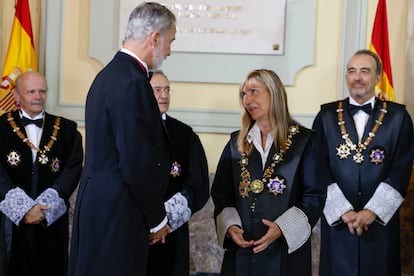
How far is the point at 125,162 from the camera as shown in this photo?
2900 mm

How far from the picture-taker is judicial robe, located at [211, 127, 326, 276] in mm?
3461

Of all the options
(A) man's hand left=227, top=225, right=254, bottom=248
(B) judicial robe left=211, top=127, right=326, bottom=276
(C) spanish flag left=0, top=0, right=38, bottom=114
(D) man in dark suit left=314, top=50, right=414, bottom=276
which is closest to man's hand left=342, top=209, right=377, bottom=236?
(D) man in dark suit left=314, top=50, right=414, bottom=276

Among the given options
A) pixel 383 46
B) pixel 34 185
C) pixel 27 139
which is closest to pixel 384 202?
pixel 383 46

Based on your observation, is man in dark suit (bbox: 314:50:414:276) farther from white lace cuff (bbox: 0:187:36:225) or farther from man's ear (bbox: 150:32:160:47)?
white lace cuff (bbox: 0:187:36:225)

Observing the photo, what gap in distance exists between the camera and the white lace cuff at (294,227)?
340 cm

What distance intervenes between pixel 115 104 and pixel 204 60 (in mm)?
2729

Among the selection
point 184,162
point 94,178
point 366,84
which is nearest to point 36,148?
point 184,162

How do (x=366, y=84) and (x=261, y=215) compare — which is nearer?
(x=261, y=215)

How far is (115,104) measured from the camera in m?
2.91

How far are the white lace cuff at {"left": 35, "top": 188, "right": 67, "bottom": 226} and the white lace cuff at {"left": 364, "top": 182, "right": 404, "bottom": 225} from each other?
1840mm

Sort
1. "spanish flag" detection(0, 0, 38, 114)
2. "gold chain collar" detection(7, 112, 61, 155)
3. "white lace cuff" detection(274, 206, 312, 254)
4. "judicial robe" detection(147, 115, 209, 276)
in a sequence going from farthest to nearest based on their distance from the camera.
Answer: "spanish flag" detection(0, 0, 38, 114) < "gold chain collar" detection(7, 112, 61, 155) < "judicial robe" detection(147, 115, 209, 276) < "white lace cuff" detection(274, 206, 312, 254)

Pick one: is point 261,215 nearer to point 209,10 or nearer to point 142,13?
point 142,13

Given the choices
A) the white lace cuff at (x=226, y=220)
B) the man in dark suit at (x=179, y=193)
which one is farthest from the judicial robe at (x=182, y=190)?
the white lace cuff at (x=226, y=220)

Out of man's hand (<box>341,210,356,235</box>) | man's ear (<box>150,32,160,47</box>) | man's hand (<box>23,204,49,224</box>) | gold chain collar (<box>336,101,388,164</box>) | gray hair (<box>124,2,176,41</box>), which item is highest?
gray hair (<box>124,2,176,41</box>)
